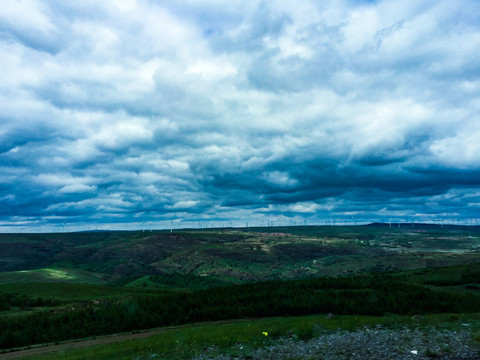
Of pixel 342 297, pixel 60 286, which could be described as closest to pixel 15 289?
pixel 60 286

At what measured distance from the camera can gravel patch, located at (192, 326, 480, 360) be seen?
89.1ft

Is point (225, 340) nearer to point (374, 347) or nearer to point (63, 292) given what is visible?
point (374, 347)

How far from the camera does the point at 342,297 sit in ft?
221

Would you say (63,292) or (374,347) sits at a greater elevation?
(374,347)

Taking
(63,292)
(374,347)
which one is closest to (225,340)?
(374,347)

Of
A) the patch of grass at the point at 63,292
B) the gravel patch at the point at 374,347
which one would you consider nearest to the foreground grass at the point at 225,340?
the gravel patch at the point at 374,347

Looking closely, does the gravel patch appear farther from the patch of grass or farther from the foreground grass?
the patch of grass

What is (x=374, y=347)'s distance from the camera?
2966 cm

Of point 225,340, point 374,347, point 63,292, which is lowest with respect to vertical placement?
point 63,292

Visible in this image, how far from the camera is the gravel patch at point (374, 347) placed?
89.1 ft

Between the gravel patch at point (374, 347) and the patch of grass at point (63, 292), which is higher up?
the gravel patch at point (374, 347)

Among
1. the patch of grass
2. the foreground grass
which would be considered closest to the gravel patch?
the foreground grass

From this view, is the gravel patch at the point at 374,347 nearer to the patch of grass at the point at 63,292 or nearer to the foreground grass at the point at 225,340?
the foreground grass at the point at 225,340

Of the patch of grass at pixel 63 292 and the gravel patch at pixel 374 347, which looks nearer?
the gravel patch at pixel 374 347
